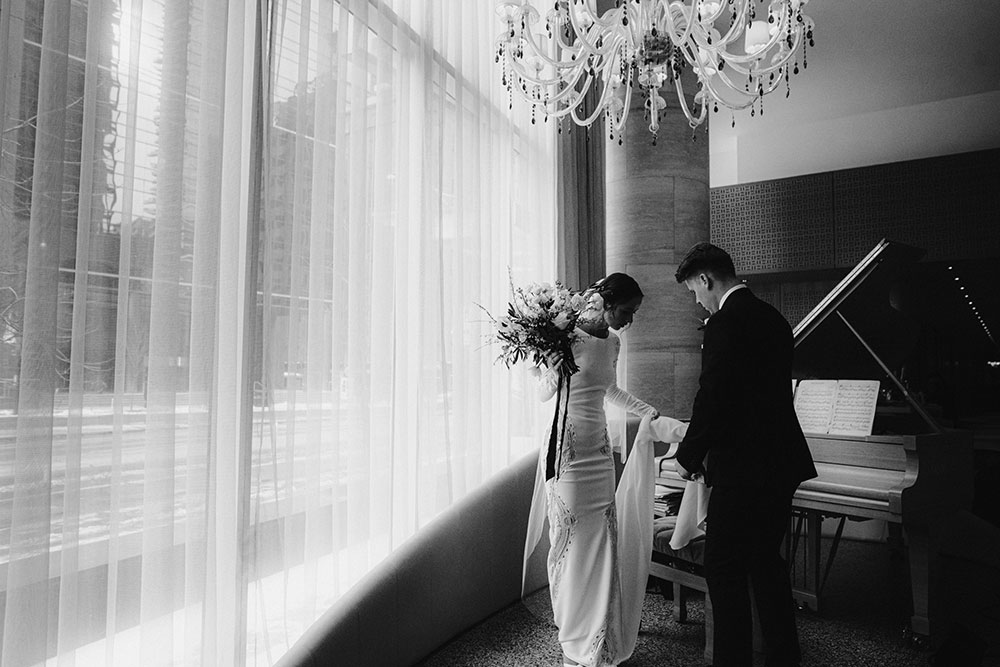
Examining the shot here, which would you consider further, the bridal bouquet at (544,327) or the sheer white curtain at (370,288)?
the bridal bouquet at (544,327)

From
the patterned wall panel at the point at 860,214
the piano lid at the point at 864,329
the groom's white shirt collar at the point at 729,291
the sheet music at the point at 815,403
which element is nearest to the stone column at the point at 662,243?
the piano lid at the point at 864,329

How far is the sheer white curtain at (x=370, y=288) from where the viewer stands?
2354 millimetres

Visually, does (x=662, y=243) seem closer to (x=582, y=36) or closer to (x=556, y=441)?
(x=582, y=36)

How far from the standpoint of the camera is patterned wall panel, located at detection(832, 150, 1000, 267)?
20.2 ft

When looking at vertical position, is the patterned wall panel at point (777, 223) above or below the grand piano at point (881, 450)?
above

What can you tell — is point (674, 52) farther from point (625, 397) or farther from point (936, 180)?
point (936, 180)

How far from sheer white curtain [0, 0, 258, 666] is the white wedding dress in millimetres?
1518

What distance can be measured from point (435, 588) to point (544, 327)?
1.30 meters

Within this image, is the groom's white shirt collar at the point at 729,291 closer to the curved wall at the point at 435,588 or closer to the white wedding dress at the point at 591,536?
the white wedding dress at the point at 591,536

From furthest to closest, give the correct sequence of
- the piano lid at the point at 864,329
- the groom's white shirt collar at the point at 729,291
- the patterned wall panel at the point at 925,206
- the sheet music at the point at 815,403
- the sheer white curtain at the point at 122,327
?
the patterned wall panel at the point at 925,206
the sheet music at the point at 815,403
the piano lid at the point at 864,329
the groom's white shirt collar at the point at 729,291
the sheer white curtain at the point at 122,327

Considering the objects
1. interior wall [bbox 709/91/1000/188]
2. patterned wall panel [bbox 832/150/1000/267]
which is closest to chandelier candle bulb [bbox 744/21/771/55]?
patterned wall panel [bbox 832/150/1000/267]

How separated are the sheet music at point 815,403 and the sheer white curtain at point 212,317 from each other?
2.08 metres

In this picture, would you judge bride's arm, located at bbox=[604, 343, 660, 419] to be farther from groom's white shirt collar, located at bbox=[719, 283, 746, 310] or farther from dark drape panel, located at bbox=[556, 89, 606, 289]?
dark drape panel, located at bbox=[556, 89, 606, 289]

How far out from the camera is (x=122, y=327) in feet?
5.82
